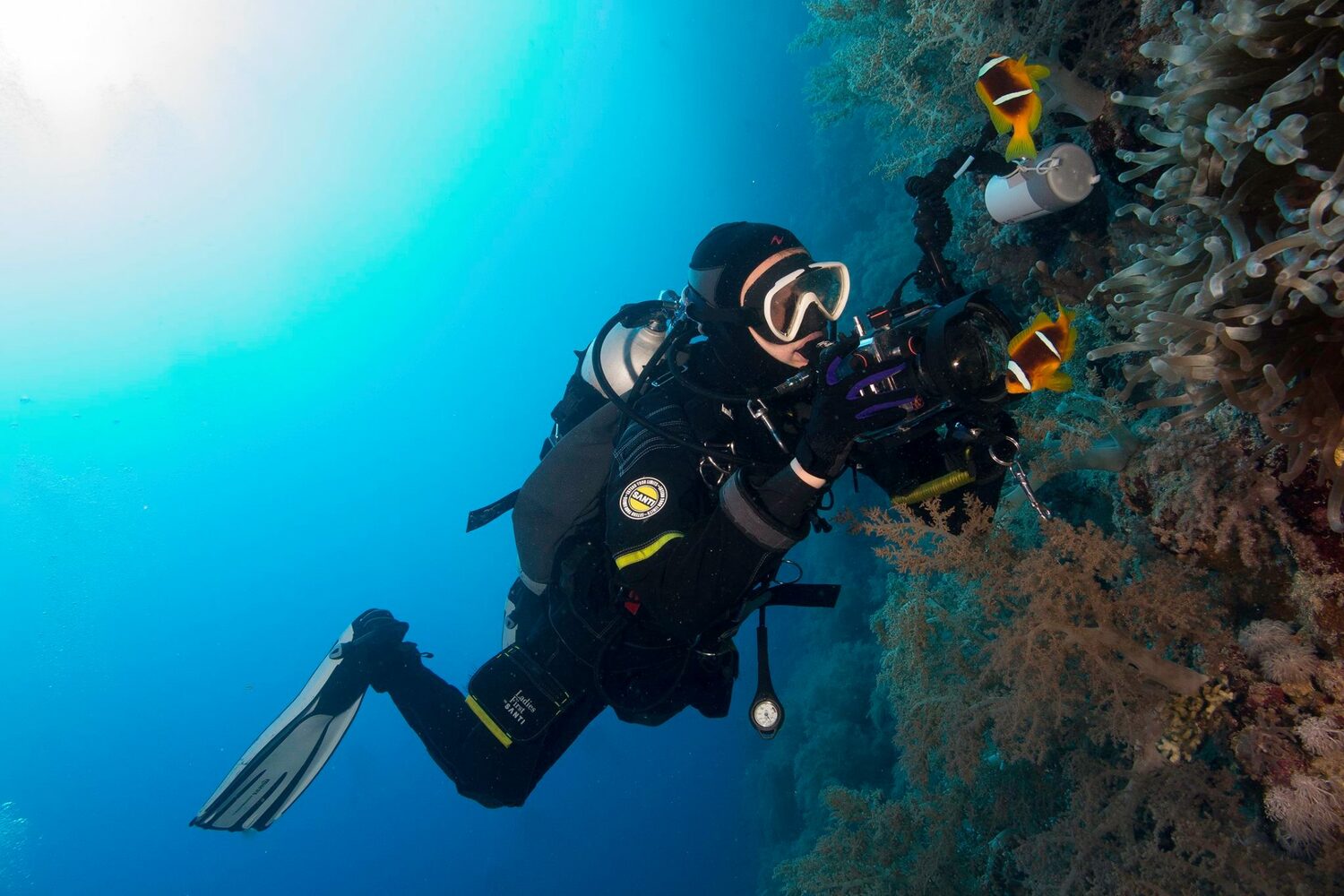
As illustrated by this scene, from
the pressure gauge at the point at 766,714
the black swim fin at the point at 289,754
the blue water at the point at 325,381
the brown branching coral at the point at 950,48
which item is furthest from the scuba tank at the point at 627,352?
the blue water at the point at 325,381

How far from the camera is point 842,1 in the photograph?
5500 mm

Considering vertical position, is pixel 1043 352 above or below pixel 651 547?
below

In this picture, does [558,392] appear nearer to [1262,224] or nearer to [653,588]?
[653,588]

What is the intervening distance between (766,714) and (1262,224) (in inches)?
115

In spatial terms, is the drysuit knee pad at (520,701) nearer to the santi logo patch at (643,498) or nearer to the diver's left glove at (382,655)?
the diver's left glove at (382,655)

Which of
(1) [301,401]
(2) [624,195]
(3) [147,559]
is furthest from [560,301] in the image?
(3) [147,559]

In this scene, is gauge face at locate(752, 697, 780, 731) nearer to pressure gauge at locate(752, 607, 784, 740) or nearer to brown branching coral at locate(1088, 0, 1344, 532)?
pressure gauge at locate(752, 607, 784, 740)

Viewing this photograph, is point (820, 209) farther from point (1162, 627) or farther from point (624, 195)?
point (624, 195)

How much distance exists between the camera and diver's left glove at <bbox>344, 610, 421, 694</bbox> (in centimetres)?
587

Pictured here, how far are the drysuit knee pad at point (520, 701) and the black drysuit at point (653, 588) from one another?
61 millimetres

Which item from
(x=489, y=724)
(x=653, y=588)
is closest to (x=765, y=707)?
(x=653, y=588)

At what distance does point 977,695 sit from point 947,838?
80.3 inches

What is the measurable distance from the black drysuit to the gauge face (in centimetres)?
50

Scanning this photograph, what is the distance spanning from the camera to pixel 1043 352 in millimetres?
1647
